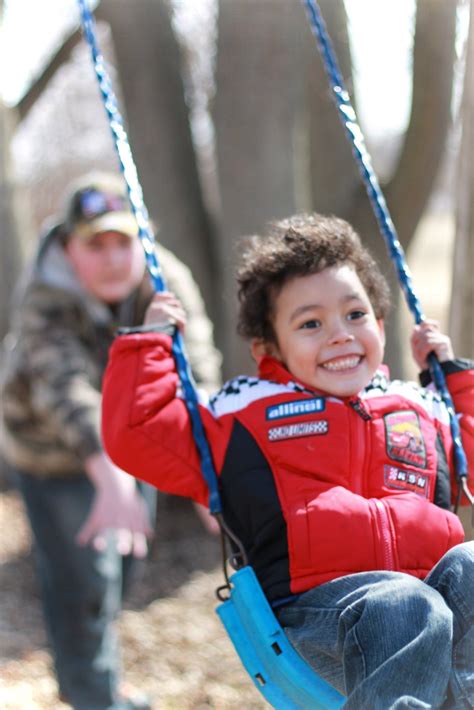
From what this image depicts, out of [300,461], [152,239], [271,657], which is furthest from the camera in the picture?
[152,239]

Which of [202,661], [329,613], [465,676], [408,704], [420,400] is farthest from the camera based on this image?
[202,661]

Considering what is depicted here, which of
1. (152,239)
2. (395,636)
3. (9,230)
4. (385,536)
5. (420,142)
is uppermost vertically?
(420,142)

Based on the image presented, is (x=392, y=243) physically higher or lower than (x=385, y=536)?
higher

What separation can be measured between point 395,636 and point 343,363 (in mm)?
688

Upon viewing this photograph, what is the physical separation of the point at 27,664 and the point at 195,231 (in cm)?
262

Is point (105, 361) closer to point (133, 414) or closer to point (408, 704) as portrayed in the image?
point (133, 414)

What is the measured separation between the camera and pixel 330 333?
89.6 inches

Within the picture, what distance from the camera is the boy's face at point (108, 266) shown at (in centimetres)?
340

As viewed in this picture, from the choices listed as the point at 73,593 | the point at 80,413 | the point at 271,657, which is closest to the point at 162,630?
the point at 73,593

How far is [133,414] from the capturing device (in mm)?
2262

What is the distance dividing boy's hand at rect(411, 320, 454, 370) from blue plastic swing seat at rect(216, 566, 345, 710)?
801 millimetres

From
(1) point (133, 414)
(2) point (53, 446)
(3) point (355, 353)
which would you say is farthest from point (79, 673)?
(3) point (355, 353)

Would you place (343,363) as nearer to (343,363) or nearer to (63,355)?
(343,363)

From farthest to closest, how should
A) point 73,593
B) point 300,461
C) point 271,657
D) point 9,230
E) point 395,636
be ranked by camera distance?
point 9,230 → point 73,593 → point 300,461 → point 271,657 → point 395,636
